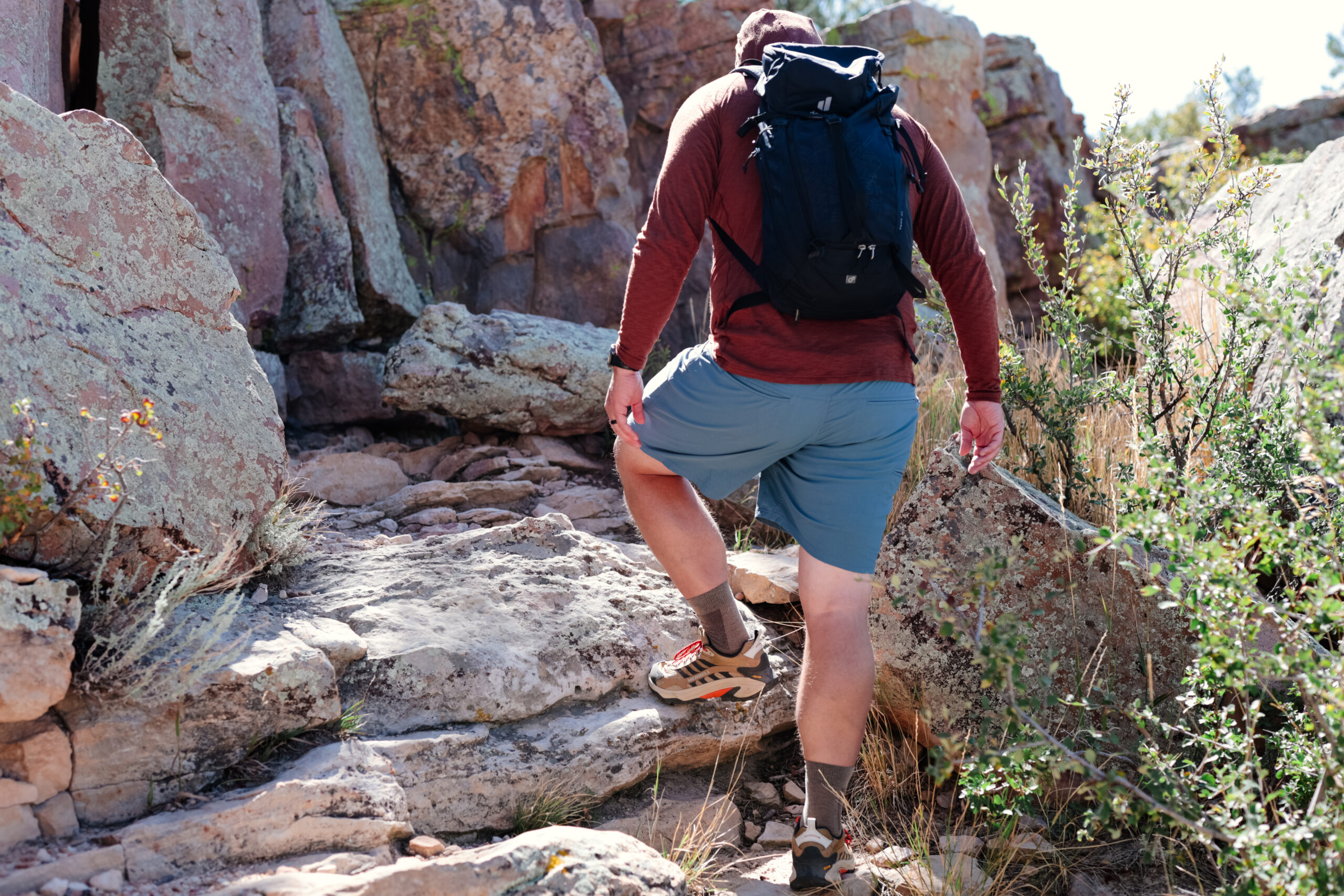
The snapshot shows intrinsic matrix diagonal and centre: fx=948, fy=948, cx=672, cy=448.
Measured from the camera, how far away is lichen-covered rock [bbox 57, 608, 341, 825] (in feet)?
7.35

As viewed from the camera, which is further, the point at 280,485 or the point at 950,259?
the point at 280,485

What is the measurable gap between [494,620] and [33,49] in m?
3.14

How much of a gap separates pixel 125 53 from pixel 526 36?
111 inches

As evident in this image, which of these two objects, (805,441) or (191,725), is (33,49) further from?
(805,441)

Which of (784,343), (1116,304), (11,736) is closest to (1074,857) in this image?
(784,343)

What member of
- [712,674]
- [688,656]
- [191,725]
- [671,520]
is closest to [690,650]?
[688,656]

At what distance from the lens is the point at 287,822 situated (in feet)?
7.39

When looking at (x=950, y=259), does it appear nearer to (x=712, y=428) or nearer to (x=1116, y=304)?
(x=712, y=428)

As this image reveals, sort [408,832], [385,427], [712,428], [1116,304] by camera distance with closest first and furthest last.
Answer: [408,832], [712,428], [385,427], [1116,304]

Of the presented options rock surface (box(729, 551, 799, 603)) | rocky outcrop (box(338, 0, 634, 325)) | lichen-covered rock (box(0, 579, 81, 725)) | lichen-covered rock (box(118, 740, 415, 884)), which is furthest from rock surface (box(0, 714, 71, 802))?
rocky outcrop (box(338, 0, 634, 325))

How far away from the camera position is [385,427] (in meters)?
6.02

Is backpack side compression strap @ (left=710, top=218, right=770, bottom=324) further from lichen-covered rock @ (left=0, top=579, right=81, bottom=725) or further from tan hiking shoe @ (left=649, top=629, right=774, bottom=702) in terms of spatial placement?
lichen-covered rock @ (left=0, top=579, right=81, bottom=725)

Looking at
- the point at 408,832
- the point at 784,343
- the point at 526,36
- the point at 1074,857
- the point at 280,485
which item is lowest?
the point at 1074,857

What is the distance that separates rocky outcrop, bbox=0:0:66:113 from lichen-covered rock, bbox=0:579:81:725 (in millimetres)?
2133
